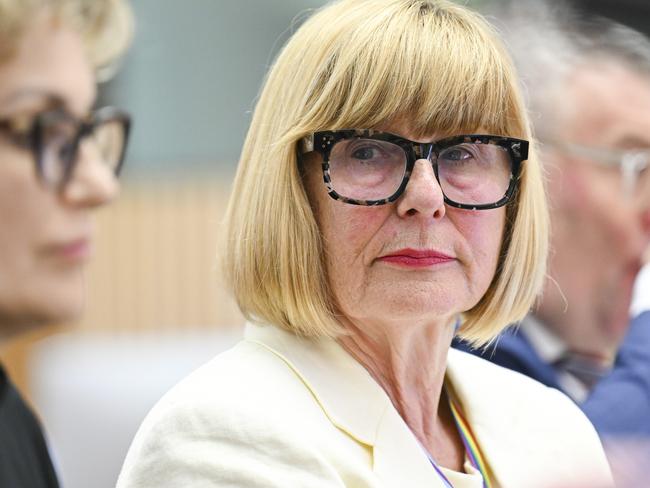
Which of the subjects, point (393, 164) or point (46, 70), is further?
point (393, 164)

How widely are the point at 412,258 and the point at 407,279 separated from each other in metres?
0.03

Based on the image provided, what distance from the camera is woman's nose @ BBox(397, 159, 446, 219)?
159 cm

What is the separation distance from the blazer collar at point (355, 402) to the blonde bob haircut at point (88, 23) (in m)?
0.51

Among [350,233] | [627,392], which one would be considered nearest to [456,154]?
[350,233]

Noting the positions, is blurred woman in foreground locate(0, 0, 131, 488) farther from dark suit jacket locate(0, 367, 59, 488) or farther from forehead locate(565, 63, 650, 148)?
forehead locate(565, 63, 650, 148)

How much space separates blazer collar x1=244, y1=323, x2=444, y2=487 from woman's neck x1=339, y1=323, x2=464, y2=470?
0.19 ft

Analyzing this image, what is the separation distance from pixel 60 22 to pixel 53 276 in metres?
0.36

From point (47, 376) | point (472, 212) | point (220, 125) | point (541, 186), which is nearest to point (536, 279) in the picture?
point (541, 186)

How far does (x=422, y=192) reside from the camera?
159 centimetres

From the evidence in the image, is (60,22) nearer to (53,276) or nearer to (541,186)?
(53,276)

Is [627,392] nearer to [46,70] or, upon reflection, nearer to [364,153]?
[364,153]

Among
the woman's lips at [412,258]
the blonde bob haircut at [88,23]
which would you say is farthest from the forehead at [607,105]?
the blonde bob haircut at [88,23]

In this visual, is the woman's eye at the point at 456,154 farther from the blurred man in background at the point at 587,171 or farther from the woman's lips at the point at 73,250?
the blurred man in background at the point at 587,171

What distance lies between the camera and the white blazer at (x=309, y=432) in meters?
1.47
